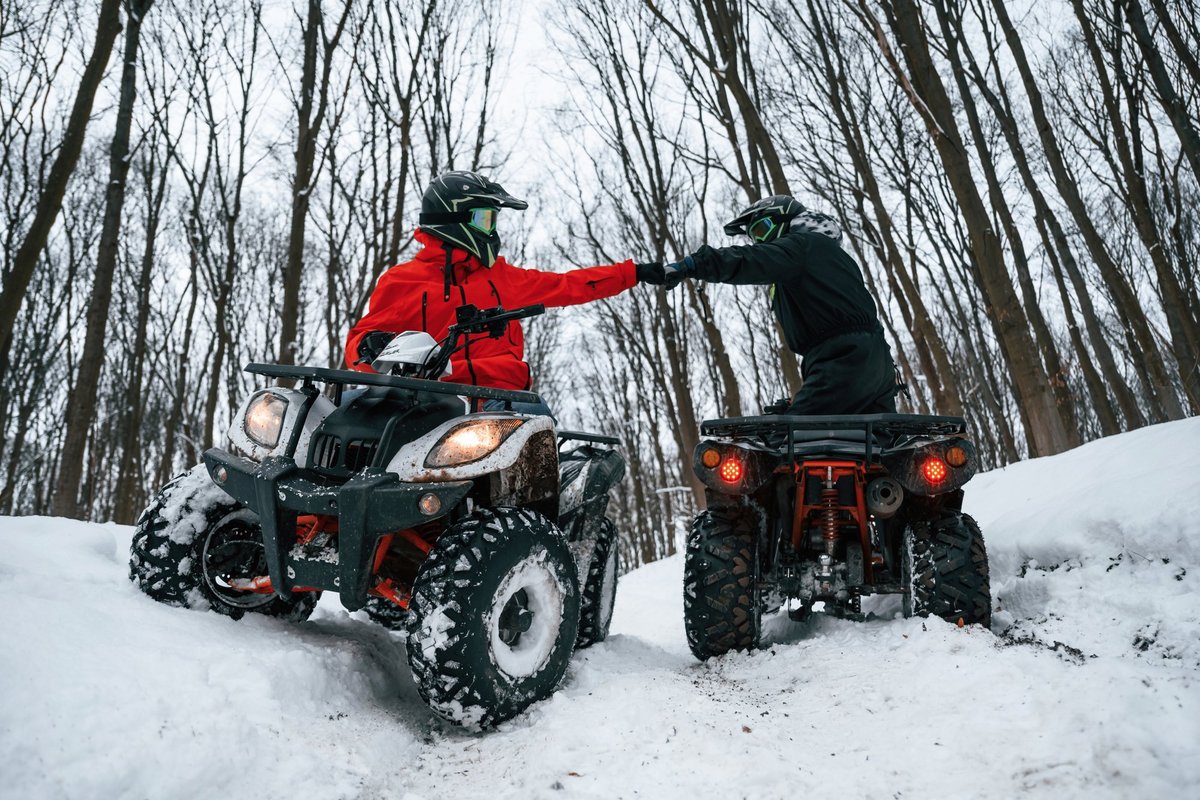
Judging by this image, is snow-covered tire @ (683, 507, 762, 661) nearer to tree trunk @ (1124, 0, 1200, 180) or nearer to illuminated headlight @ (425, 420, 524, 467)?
illuminated headlight @ (425, 420, 524, 467)

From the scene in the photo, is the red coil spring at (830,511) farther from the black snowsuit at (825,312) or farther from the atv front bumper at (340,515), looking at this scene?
the atv front bumper at (340,515)

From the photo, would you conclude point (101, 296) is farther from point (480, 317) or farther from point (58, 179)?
point (480, 317)

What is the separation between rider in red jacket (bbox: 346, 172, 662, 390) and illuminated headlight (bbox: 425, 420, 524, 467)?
0.55m

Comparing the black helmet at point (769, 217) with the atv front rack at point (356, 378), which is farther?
the black helmet at point (769, 217)

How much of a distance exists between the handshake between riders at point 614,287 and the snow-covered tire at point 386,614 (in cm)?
101

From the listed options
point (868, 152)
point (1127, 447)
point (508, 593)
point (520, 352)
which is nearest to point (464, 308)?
point (520, 352)

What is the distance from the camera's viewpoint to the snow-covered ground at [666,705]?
1623mm

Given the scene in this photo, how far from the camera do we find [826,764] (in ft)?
6.11

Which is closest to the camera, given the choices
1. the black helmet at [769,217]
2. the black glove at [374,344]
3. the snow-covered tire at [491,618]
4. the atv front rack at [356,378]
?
the snow-covered tire at [491,618]

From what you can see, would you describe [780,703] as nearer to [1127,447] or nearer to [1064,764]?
[1064,764]

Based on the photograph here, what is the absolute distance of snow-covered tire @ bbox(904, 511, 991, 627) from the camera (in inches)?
110

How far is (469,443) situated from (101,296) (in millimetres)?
7599

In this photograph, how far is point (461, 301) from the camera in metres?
3.20

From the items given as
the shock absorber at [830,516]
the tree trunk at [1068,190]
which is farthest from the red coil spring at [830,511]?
the tree trunk at [1068,190]
